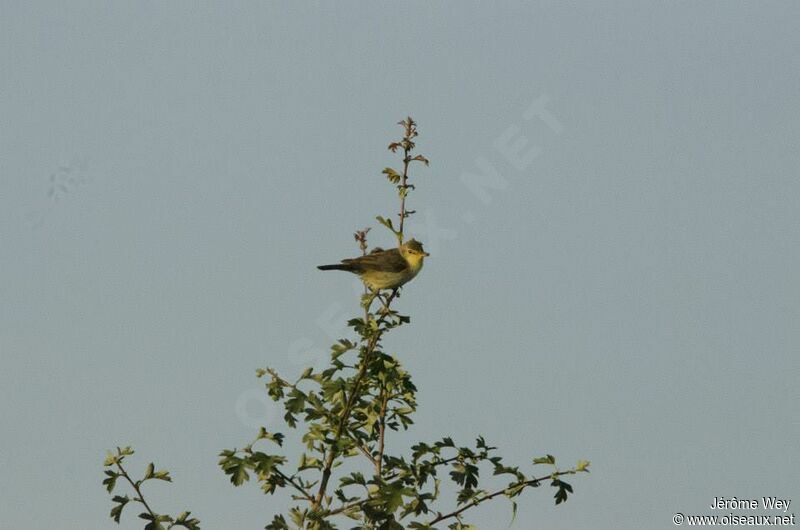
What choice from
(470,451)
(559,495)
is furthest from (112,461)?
(559,495)

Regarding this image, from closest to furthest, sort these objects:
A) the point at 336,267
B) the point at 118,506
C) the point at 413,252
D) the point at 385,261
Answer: the point at 118,506 < the point at 385,261 < the point at 413,252 < the point at 336,267

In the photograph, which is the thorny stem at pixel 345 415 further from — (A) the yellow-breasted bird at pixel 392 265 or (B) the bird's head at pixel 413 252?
(B) the bird's head at pixel 413 252

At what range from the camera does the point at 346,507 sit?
29.6 ft

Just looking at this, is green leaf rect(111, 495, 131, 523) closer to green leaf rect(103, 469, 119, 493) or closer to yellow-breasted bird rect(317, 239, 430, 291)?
green leaf rect(103, 469, 119, 493)

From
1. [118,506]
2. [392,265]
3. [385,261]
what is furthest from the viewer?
[392,265]

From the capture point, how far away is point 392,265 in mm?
11961

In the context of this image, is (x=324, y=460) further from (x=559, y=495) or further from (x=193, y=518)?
(x=559, y=495)

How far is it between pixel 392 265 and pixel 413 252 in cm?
43

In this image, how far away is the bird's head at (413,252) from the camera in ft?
39.8

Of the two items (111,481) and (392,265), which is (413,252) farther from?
(111,481)

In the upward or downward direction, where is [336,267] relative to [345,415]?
upward

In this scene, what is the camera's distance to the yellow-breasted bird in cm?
1194

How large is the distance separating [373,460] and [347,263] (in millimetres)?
3956

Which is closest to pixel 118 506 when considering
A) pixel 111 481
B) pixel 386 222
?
pixel 111 481
